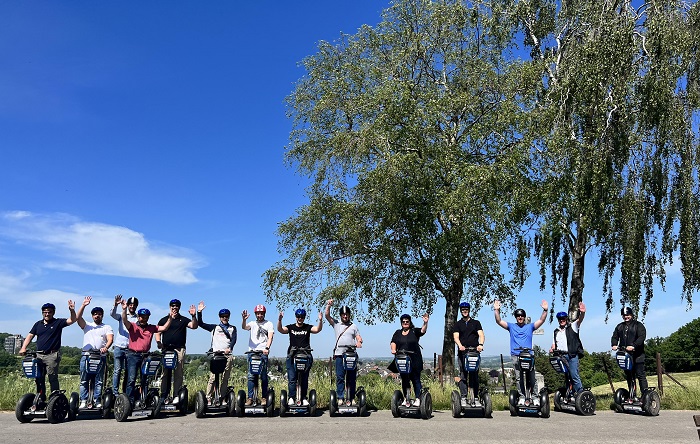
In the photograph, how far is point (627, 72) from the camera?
16.6 metres

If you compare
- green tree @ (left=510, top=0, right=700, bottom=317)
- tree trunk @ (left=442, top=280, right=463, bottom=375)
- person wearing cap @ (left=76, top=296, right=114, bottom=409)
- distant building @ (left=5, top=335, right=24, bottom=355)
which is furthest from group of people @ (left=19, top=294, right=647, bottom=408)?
tree trunk @ (left=442, top=280, right=463, bottom=375)

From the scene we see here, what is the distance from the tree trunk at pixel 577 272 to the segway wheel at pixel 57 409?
14.9 meters

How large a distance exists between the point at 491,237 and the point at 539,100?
5389 millimetres

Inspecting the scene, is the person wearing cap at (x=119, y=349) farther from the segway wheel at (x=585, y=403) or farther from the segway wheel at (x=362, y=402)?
the segway wheel at (x=585, y=403)

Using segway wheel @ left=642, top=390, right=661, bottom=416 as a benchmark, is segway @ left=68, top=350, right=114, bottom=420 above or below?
above

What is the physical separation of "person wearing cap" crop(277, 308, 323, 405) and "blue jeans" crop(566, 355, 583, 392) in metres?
4.95

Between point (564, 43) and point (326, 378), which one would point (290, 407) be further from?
point (564, 43)

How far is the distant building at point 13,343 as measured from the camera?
11895 millimetres

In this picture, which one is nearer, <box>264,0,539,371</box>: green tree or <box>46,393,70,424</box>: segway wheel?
<box>46,393,70,424</box>: segway wheel

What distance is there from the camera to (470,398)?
1140 centimetres

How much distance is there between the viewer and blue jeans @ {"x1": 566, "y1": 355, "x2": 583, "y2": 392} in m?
12.0

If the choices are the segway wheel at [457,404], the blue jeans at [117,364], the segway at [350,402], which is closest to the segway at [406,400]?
the segway wheel at [457,404]

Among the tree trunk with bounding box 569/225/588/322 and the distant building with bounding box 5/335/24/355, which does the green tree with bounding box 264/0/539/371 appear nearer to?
the tree trunk with bounding box 569/225/588/322

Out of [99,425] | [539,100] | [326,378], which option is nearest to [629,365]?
[326,378]
